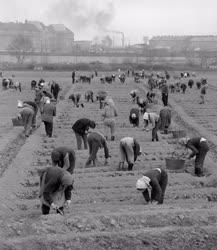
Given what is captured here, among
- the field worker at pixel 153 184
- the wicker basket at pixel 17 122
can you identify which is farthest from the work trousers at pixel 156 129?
the field worker at pixel 153 184

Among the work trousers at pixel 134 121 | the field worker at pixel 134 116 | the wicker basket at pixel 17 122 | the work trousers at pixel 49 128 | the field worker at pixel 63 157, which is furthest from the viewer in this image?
the wicker basket at pixel 17 122

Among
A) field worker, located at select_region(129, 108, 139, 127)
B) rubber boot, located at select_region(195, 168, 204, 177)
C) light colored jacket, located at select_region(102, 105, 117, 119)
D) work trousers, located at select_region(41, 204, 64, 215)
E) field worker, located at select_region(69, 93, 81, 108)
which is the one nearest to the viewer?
work trousers, located at select_region(41, 204, 64, 215)

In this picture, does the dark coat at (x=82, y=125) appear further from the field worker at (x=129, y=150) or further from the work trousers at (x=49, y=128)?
the work trousers at (x=49, y=128)

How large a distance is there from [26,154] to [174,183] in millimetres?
4947

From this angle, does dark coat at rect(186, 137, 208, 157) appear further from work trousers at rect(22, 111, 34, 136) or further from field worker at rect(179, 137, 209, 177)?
work trousers at rect(22, 111, 34, 136)

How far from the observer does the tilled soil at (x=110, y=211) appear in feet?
28.5

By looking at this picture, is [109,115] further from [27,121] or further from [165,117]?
[27,121]

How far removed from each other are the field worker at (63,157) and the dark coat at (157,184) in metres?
1.52

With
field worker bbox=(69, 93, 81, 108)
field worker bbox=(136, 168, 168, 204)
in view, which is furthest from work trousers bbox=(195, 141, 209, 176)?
field worker bbox=(69, 93, 81, 108)

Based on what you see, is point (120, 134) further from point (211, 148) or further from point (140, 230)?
point (140, 230)

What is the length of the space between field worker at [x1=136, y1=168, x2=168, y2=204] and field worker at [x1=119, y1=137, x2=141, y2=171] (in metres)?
2.18

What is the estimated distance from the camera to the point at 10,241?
27.7 feet

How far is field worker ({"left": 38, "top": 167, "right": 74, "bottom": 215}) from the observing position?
877 cm

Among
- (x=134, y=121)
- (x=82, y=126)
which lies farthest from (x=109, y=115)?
(x=134, y=121)
